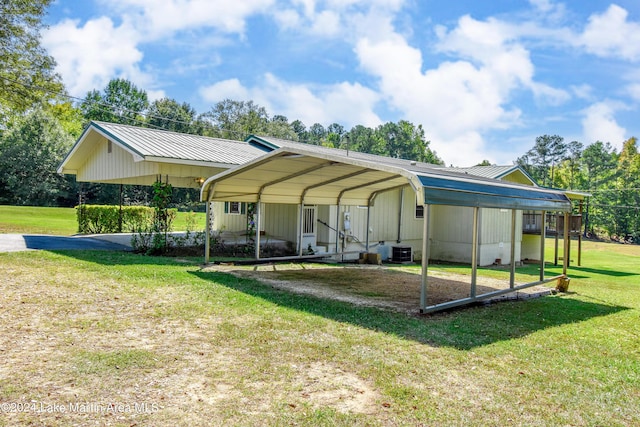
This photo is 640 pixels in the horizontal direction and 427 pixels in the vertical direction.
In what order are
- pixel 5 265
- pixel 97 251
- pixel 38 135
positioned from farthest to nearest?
pixel 38 135
pixel 97 251
pixel 5 265

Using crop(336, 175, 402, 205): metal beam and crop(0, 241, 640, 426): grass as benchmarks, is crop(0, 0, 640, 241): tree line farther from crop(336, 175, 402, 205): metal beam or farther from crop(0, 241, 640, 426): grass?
crop(0, 241, 640, 426): grass

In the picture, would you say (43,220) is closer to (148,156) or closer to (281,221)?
(148,156)

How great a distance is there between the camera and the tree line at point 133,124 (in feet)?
78.9

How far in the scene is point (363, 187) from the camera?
1298 centimetres

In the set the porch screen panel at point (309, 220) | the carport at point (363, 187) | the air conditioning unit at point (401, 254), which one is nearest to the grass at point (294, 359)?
the carport at point (363, 187)

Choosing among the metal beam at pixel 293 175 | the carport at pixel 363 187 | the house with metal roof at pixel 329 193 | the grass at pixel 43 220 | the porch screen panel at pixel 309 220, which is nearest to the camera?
the carport at pixel 363 187

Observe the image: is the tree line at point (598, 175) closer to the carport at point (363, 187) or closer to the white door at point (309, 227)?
the white door at point (309, 227)

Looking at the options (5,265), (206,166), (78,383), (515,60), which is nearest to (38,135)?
(206,166)

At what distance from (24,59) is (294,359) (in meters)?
26.1

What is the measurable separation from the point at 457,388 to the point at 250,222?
35.1ft

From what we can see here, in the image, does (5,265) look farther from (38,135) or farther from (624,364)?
(38,135)

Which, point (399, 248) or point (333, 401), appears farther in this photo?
point (399, 248)

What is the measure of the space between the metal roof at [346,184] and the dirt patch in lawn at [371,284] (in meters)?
1.81

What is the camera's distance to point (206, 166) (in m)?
13.3
